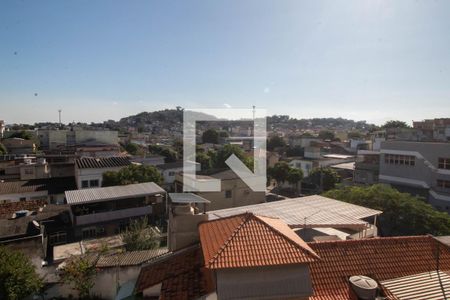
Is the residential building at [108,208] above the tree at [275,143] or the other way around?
the other way around

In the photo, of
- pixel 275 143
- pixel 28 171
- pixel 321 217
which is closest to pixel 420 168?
pixel 321 217

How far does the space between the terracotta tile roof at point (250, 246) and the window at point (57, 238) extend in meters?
13.3

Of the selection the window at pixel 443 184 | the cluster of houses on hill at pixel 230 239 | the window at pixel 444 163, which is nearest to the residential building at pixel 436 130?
the window at pixel 444 163

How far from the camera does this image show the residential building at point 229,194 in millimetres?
22094

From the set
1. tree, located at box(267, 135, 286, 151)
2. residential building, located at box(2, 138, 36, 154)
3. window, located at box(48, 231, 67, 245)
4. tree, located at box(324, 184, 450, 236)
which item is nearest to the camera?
tree, located at box(324, 184, 450, 236)

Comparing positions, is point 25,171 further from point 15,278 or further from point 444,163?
point 444,163

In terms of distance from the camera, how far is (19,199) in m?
22.1

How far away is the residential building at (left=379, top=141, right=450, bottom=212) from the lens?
2245 centimetres

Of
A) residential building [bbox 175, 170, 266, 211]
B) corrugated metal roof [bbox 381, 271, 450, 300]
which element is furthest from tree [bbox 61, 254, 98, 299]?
residential building [bbox 175, 170, 266, 211]

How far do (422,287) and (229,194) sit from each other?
16592mm

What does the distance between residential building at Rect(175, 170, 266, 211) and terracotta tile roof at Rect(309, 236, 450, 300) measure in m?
13.8

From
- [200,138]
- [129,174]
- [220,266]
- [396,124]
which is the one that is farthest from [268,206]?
[396,124]

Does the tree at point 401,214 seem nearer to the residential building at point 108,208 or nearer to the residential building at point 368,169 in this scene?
the residential building at point 368,169

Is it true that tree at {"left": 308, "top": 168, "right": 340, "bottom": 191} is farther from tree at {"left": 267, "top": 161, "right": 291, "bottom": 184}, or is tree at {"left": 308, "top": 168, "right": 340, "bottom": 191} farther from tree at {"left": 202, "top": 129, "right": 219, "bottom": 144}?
tree at {"left": 202, "top": 129, "right": 219, "bottom": 144}
